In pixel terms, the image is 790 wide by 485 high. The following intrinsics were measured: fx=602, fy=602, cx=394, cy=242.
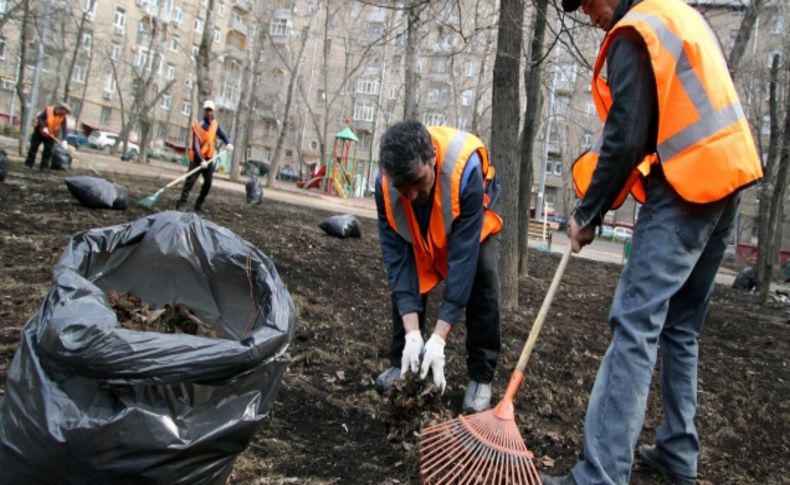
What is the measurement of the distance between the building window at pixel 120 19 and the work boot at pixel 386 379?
1672 inches

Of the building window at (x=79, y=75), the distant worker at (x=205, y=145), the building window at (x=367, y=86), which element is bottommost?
the distant worker at (x=205, y=145)

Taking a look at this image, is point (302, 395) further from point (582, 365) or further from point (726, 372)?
point (726, 372)

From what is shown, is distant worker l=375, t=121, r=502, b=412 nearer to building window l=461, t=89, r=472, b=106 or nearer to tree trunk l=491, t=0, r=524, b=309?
tree trunk l=491, t=0, r=524, b=309

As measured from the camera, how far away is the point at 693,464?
76.2 inches

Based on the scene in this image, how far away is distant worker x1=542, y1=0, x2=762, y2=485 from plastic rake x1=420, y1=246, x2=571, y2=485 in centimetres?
11

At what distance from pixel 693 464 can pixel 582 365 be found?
1.41 metres

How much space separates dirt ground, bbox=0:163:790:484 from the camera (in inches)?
81.3

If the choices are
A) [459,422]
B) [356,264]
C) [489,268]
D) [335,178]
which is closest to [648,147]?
[489,268]

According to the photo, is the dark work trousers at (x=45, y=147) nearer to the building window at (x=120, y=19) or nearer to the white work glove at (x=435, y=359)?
the white work glove at (x=435, y=359)

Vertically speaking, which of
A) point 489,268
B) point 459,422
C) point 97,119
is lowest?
point 459,422

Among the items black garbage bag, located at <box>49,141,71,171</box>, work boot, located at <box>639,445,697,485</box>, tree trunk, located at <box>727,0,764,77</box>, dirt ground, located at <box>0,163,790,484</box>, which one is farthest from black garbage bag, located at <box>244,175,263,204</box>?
work boot, located at <box>639,445,697,485</box>

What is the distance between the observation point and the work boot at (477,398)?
2449 mm

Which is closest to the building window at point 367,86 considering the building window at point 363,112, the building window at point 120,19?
the building window at point 363,112

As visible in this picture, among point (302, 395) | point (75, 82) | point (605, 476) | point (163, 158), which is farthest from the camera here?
point (75, 82)
